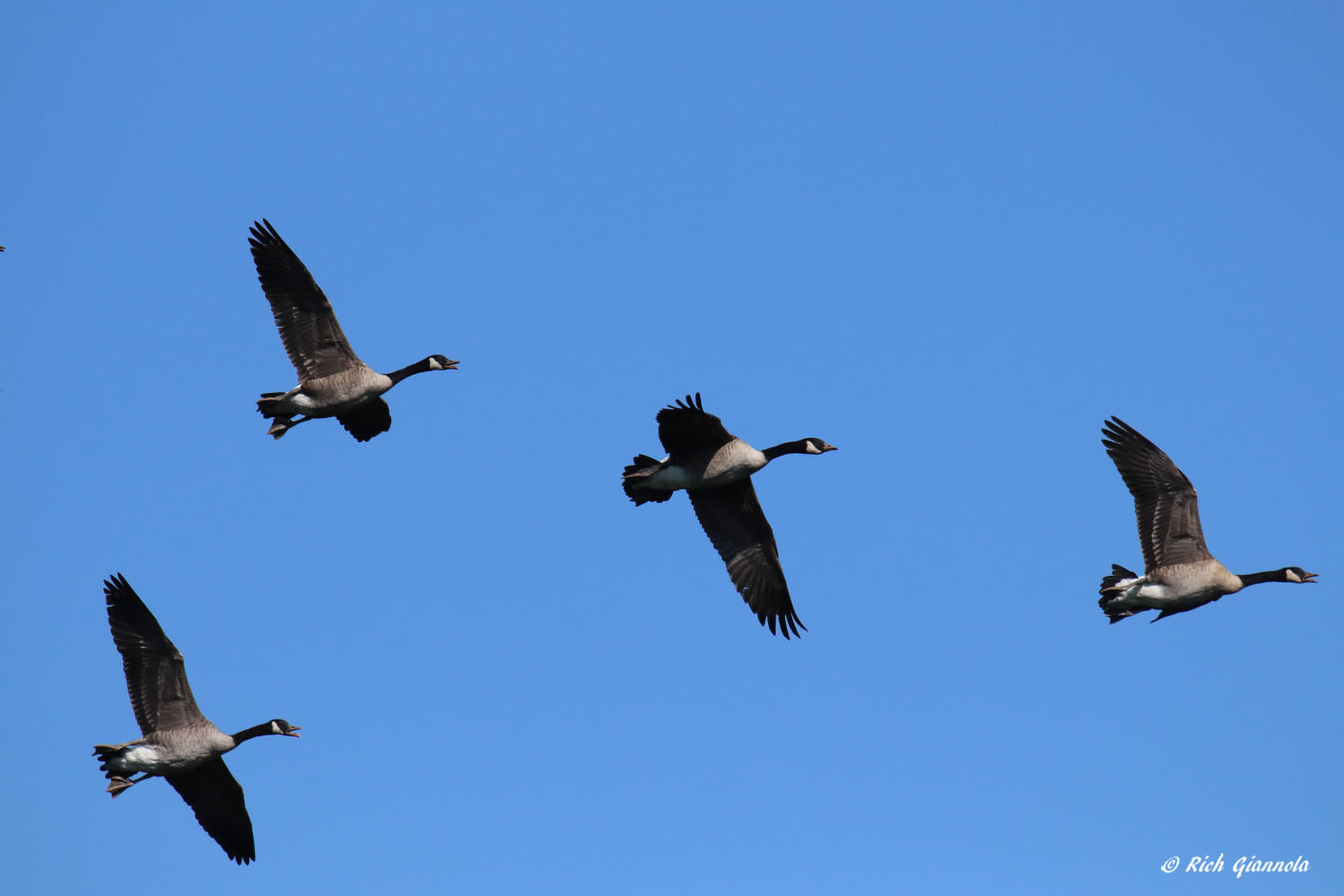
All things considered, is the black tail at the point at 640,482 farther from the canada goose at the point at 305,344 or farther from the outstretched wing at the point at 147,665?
the outstretched wing at the point at 147,665

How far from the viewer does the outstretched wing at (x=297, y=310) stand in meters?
22.1

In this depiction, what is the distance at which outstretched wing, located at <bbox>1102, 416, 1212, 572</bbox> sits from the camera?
20969mm

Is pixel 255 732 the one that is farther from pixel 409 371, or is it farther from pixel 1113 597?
pixel 1113 597

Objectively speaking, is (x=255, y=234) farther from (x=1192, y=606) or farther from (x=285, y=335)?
(x=1192, y=606)

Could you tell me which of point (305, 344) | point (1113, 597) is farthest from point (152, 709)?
point (1113, 597)

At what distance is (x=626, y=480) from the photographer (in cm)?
2150

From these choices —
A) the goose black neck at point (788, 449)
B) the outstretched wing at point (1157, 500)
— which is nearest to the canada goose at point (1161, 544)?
the outstretched wing at point (1157, 500)

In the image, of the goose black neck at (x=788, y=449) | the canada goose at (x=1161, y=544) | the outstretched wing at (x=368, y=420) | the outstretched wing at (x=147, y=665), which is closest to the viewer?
the outstretched wing at (x=147, y=665)

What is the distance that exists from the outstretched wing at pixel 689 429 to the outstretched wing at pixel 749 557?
176 centimetres

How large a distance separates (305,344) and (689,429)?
652cm

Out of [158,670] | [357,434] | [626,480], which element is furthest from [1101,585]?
[158,670]

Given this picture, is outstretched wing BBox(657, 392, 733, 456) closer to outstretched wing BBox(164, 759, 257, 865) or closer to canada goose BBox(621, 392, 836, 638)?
canada goose BBox(621, 392, 836, 638)

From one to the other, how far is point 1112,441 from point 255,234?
1382cm

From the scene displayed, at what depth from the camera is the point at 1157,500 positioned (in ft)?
69.5
